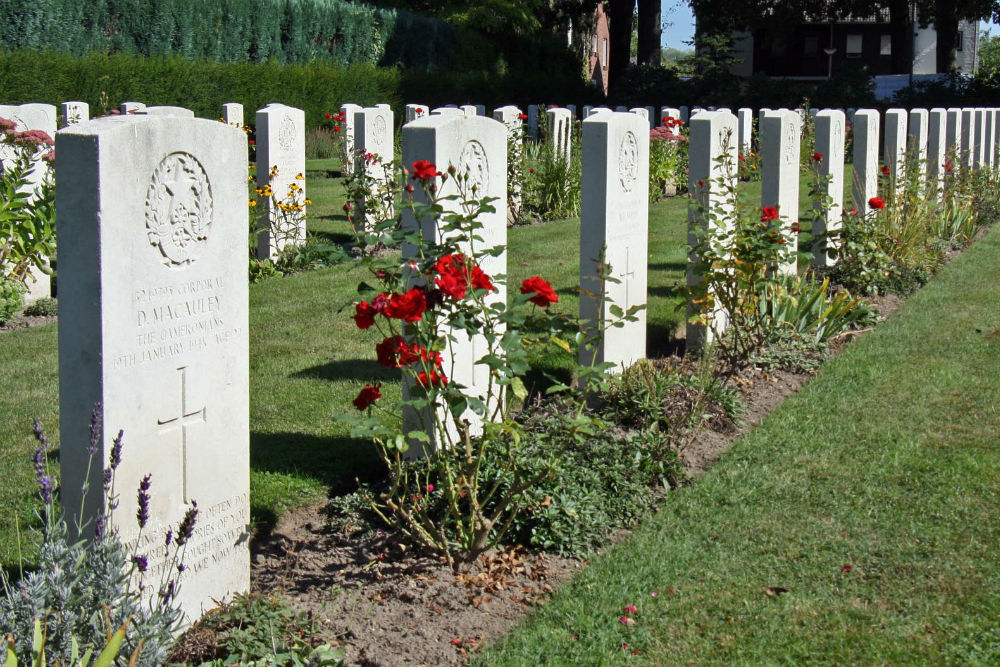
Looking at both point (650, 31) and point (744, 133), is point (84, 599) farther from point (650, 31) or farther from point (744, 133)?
point (650, 31)

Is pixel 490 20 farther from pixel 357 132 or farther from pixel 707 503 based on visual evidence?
pixel 707 503

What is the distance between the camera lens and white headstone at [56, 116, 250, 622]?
309 centimetres

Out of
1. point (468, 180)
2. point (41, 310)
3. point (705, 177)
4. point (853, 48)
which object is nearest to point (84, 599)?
point (468, 180)

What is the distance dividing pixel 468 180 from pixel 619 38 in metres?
29.6

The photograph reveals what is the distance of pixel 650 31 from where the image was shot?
3259 centimetres

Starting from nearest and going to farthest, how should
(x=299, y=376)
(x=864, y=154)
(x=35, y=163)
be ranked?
(x=299, y=376) → (x=35, y=163) → (x=864, y=154)

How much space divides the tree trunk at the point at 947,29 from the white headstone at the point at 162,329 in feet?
105

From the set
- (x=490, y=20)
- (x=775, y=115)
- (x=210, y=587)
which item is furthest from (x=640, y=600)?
(x=490, y=20)

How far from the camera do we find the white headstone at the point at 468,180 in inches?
188

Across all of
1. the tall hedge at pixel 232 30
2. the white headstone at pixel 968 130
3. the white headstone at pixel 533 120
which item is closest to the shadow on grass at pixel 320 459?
the white headstone at pixel 968 130

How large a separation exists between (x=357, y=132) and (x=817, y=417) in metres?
7.58

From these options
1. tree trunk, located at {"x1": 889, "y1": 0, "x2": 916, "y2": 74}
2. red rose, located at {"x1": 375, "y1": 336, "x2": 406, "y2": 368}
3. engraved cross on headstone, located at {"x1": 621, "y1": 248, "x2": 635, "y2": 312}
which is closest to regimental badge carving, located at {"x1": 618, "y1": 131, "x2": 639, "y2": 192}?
engraved cross on headstone, located at {"x1": 621, "y1": 248, "x2": 635, "y2": 312}

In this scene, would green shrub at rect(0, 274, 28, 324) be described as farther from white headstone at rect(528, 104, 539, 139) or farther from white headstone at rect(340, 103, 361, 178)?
white headstone at rect(528, 104, 539, 139)

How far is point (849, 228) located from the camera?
356 inches
